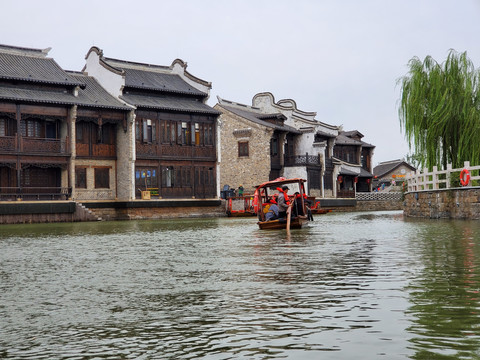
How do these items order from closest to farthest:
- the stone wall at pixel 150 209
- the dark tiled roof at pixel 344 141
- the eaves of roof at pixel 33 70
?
the eaves of roof at pixel 33 70, the stone wall at pixel 150 209, the dark tiled roof at pixel 344 141

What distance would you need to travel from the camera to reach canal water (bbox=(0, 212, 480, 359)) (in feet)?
19.5

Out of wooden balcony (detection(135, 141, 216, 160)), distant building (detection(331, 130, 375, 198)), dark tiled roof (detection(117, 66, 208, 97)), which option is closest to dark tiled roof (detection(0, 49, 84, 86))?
dark tiled roof (detection(117, 66, 208, 97))

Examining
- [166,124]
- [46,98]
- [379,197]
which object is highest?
[46,98]

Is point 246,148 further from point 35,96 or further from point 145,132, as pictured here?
point 35,96

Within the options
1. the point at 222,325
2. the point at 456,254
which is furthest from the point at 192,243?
the point at 222,325

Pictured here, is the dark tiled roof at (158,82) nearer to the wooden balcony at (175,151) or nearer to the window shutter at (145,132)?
the window shutter at (145,132)

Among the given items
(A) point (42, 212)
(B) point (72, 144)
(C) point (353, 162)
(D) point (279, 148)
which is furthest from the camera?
(C) point (353, 162)

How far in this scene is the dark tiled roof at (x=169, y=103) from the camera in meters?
46.4

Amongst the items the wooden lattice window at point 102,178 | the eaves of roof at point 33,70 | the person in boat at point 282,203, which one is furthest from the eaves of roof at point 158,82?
the person in boat at point 282,203

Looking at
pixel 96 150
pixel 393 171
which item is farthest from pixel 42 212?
pixel 393 171

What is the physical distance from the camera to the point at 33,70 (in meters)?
42.8

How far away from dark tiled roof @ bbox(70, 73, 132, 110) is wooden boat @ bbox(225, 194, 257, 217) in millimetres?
9306

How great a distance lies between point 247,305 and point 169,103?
41.4 metres

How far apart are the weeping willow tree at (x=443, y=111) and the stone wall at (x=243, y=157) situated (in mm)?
25747
